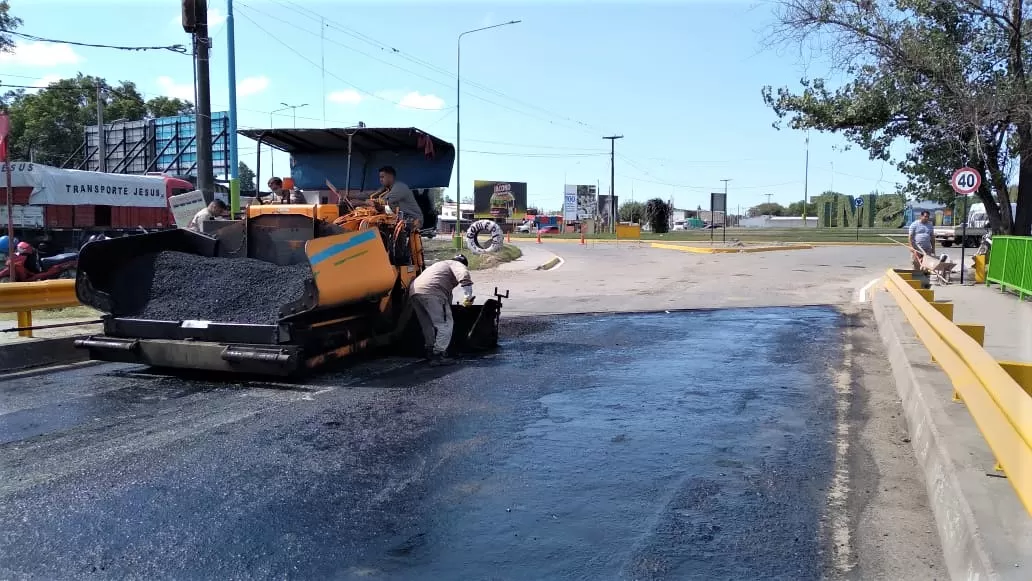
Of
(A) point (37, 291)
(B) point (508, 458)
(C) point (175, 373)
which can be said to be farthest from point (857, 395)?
(A) point (37, 291)

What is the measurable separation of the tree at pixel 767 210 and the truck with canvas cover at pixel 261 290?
16848 cm

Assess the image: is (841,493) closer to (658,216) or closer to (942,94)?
(942,94)

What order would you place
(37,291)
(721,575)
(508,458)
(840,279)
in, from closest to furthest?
(721,575) < (508,458) < (37,291) < (840,279)

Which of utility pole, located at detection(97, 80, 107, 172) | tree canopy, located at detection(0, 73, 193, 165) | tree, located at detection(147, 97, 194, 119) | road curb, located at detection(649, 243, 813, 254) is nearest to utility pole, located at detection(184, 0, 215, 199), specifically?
road curb, located at detection(649, 243, 813, 254)

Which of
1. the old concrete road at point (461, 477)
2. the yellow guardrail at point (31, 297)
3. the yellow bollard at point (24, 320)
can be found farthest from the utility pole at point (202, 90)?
the old concrete road at point (461, 477)

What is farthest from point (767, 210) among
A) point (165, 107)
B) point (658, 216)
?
point (165, 107)

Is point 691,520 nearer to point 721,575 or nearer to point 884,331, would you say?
point 721,575

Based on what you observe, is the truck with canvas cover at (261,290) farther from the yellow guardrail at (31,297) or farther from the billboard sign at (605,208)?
the billboard sign at (605,208)

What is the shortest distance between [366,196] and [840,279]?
15373 millimetres

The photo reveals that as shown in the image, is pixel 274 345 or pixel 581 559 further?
pixel 274 345

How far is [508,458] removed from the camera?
5391mm

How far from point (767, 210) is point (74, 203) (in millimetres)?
163550

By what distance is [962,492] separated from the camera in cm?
380

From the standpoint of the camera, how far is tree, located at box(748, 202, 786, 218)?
170075 mm
